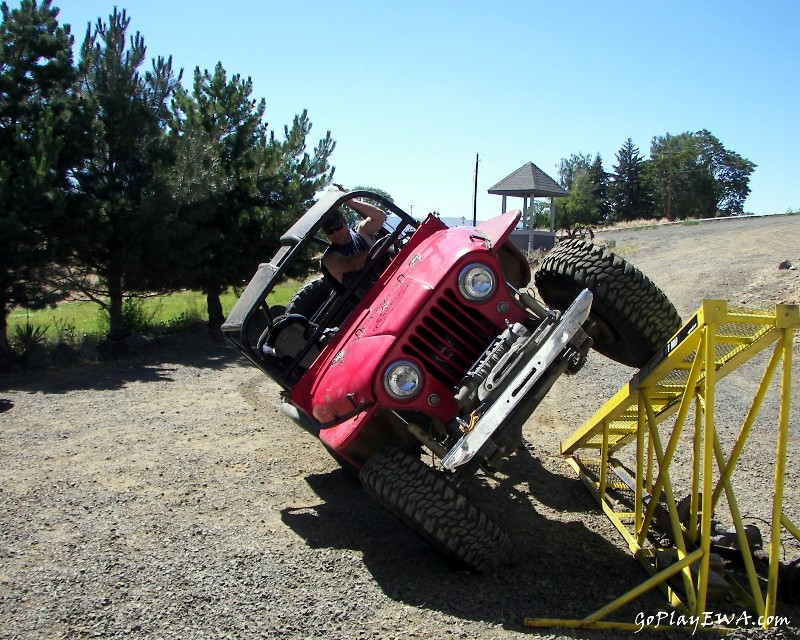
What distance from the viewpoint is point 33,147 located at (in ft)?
35.3

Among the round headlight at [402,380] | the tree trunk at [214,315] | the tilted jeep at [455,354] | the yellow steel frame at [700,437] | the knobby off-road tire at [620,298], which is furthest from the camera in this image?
the tree trunk at [214,315]

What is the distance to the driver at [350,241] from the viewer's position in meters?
6.00

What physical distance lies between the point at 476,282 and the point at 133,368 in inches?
325

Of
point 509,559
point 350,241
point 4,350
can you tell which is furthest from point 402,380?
point 4,350

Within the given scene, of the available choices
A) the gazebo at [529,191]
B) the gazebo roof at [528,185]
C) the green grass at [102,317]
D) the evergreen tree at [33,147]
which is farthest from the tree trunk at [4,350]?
the gazebo roof at [528,185]

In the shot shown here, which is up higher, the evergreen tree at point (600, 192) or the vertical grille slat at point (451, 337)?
the evergreen tree at point (600, 192)

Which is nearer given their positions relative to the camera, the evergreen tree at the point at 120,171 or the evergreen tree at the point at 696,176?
the evergreen tree at the point at 120,171

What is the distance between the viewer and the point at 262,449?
7152 millimetres

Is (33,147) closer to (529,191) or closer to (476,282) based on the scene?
(476,282)

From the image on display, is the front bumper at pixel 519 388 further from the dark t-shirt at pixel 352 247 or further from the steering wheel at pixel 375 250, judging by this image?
the dark t-shirt at pixel 352 247

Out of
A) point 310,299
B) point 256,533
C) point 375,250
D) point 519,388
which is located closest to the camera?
→ point 519,388

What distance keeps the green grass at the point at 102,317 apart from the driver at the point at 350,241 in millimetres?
7039

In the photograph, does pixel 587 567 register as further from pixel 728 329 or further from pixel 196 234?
pixel 196 234

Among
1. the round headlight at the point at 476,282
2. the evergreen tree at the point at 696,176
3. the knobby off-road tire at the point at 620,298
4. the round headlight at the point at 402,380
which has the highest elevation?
the evergreen tree at the point at 696,176
